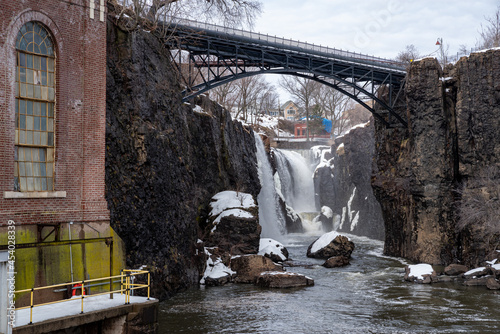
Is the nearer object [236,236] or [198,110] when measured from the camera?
[236,236]

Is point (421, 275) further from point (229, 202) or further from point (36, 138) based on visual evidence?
point (36, 138)

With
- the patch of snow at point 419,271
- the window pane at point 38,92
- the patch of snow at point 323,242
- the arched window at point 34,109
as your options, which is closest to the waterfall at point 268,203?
the patch of snow at point 323,242

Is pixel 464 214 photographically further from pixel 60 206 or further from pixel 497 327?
pixel 60 206

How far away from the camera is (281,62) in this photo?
36.0m

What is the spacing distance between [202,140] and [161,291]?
13.4m

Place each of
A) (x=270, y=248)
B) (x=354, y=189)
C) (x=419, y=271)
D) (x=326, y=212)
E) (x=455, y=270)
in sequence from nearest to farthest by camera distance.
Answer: (x=419, y=271) → (x=455, y=270) → (x=270, y=248) → (x=354, y=189) → (x=326, y=212)

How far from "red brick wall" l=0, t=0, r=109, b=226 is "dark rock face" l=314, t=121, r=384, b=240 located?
34846 millimetres

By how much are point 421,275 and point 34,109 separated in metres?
20.0

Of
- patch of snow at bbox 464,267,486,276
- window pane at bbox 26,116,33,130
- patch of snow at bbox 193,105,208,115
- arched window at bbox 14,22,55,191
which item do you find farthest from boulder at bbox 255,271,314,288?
window pane at bbox 26,116,33,130

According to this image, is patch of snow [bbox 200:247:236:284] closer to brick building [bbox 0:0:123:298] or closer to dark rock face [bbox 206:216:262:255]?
dark rock face [bbox 206:216:262:255]

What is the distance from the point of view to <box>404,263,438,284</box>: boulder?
993 inches

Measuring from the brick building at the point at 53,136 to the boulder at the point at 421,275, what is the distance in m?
16.1

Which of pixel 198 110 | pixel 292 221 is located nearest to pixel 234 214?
pixel 198 110

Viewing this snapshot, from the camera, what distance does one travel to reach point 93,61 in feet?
49.4
